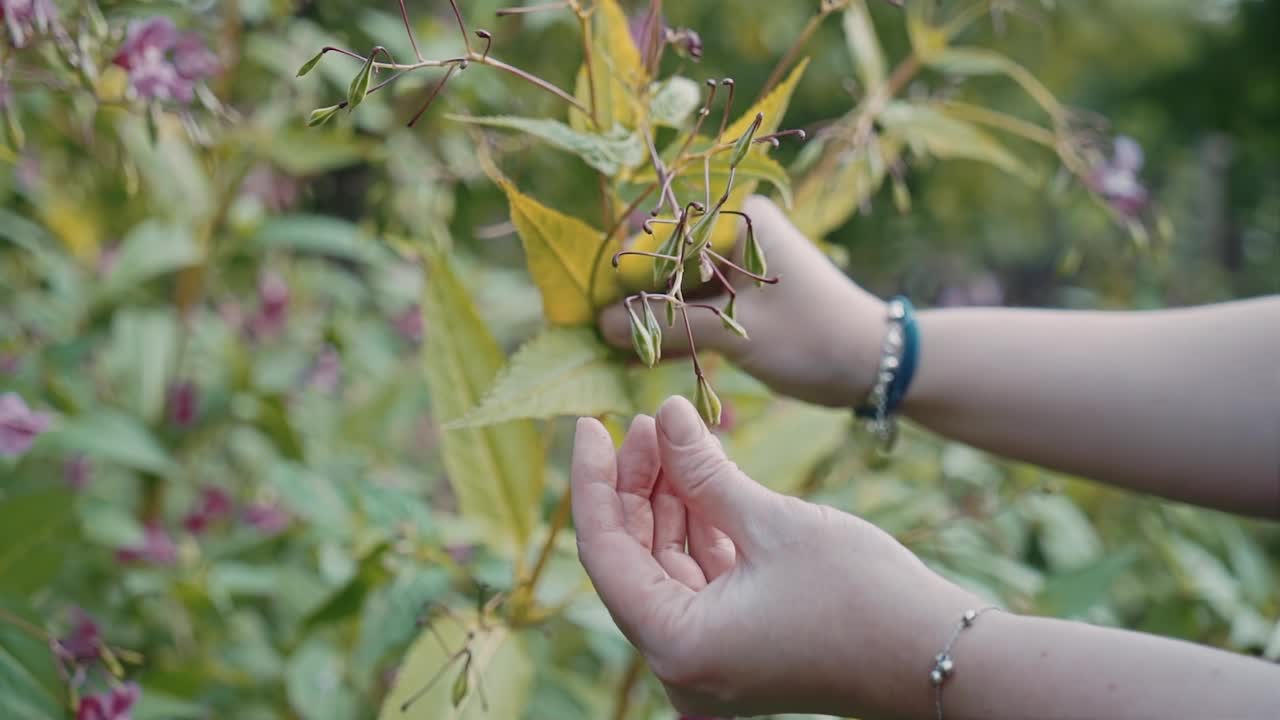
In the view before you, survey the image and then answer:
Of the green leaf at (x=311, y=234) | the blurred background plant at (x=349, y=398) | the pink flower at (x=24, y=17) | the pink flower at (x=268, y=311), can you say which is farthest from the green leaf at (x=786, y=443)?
the pink flower at (x=268, y=311)

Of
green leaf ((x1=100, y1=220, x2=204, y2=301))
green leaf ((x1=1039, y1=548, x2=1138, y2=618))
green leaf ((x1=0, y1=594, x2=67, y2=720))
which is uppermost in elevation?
green leaf ((x1=100, y1=220, x2=204, y2=301))

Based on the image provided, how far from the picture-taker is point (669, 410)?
1.86 feet

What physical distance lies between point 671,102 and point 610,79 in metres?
0.05

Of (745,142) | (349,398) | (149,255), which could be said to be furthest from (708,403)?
(349,398)

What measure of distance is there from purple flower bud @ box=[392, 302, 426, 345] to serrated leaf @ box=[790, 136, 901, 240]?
0.75 m

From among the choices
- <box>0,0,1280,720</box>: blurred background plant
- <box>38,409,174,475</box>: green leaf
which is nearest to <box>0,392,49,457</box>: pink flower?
<box>0,0,1280,720</box>: blurred background plant

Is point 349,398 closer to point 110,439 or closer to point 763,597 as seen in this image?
point 110,439

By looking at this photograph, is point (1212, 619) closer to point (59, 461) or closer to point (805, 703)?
point (805, 703)

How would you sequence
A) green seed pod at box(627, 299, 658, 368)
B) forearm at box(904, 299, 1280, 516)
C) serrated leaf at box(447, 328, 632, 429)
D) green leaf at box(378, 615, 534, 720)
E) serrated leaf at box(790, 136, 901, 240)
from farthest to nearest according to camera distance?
serrated leaf at box(790, 136, 901, 240) < forearm at box(904, 299, 1280, 516) < green leaf at box(378, 615, 534, 720) < serrated leaf at box(447, 328, 632, 429) < green seed pod at box(627, 299, 658, 368)

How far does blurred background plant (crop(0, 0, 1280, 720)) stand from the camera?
0.79 meters

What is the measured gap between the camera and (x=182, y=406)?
1.20 meters

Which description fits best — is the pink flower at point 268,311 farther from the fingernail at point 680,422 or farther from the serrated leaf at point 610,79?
the fingernail at point 680,422

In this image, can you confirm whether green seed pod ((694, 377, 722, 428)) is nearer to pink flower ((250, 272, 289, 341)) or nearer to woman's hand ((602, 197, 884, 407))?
woman's hand ((602, 197, 884, 407))

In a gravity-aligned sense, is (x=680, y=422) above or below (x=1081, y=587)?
above
